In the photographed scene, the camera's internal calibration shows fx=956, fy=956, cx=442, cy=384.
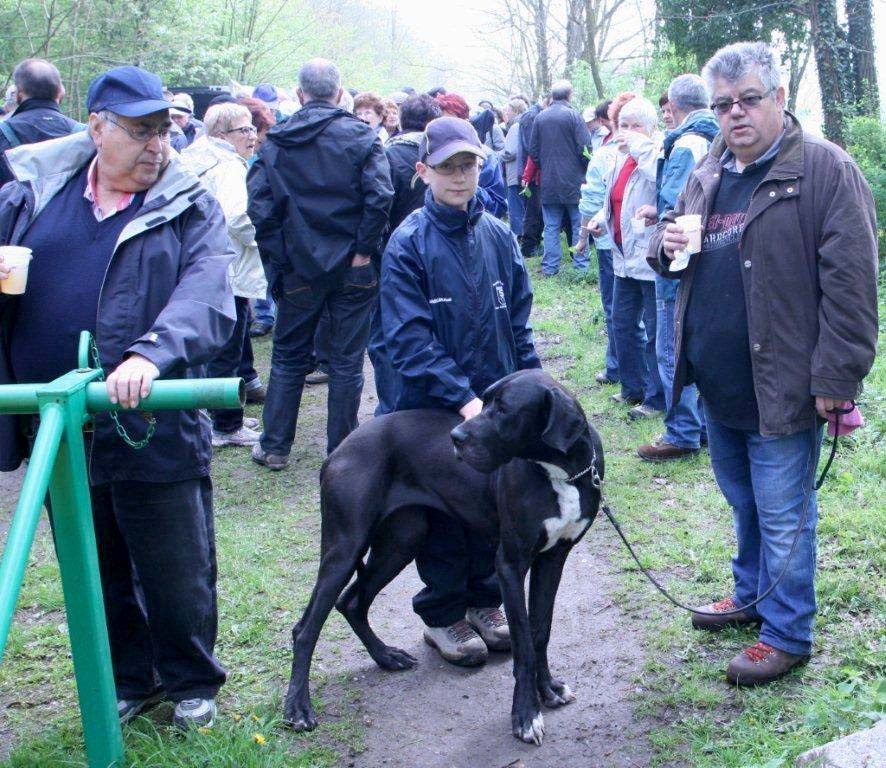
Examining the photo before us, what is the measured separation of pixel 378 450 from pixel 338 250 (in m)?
2.82

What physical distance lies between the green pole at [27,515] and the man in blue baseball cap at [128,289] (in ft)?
2.20

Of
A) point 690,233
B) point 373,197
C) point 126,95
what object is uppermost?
point 126,95

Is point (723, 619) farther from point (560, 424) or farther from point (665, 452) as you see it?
point (665, 452)

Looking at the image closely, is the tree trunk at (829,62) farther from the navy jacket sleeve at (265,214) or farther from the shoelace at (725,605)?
the shoelace at (725,605)

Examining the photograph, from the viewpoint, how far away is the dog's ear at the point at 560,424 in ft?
10.7

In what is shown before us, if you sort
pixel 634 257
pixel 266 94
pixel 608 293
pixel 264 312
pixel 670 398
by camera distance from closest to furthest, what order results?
pixel 670 398
pixel 634 257
pixel 608 293
pixel 264 312
pixel 266 94

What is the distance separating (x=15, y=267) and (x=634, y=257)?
4.62 metres

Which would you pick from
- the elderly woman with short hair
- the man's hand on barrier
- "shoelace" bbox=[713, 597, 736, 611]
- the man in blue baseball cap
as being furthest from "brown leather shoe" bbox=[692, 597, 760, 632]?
the elderly woman with short hair

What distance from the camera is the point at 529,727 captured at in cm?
350

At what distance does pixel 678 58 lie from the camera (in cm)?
1432

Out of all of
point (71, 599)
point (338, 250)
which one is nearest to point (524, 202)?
point (338, 250)

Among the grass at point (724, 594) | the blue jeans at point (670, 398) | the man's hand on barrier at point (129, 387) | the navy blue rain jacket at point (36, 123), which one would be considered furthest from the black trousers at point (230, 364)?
the man's hand on barrier at point (129, 387)

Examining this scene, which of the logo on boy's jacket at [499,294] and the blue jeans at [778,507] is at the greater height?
the logo on boy's jacket at [499,294]

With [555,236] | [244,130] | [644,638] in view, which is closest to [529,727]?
[644,638]
